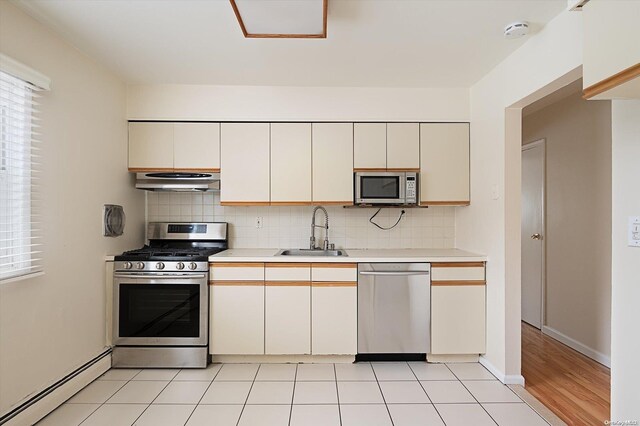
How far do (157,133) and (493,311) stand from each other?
3.16m

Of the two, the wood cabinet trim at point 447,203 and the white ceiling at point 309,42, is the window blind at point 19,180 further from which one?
the wood cabinet trim at point 447,203

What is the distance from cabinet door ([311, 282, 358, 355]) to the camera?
286 cm

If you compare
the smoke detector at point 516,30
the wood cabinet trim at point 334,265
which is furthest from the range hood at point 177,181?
the smoke detector at point 516,30

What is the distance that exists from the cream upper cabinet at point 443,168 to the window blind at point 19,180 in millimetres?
2810

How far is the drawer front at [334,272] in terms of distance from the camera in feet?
9.41

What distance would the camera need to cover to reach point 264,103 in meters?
3.13

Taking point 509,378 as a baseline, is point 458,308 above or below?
above

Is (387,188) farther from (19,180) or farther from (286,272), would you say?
(19,180)

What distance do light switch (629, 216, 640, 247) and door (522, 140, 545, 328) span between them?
241 cm

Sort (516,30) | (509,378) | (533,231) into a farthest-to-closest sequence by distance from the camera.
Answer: (533,231) → (509,378) → (516,30)

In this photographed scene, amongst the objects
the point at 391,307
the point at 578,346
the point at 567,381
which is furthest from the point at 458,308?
the point at 578,346

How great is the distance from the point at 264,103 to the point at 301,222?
1.16 metres

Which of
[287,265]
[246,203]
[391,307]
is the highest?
[246,203]

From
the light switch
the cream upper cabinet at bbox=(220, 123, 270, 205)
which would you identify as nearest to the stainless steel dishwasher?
the cream upper cabinet at bbox=(220, 123, 270, 205)
